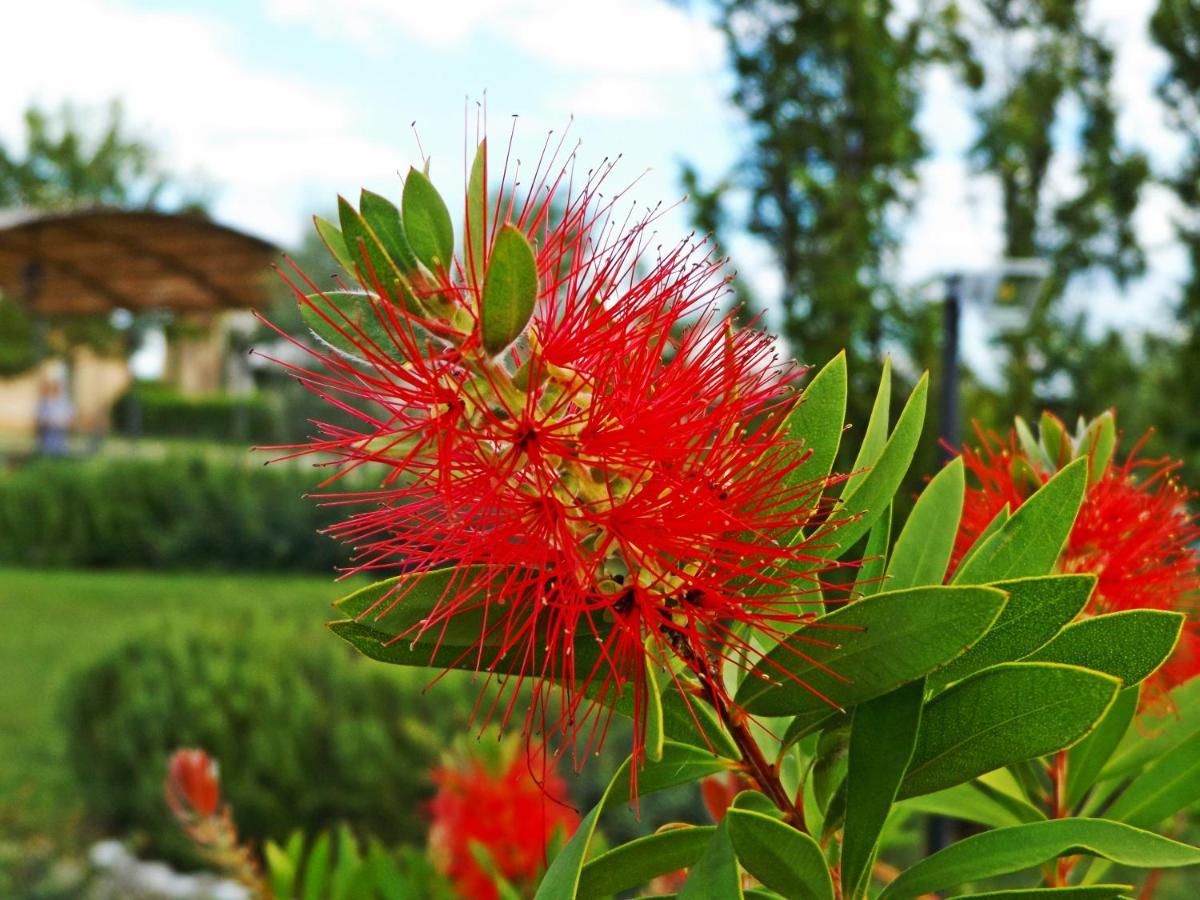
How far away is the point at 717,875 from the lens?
2.12 ft

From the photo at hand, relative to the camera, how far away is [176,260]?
53.8 ft

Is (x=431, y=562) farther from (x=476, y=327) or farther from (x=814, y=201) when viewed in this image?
(x=814, y=201)

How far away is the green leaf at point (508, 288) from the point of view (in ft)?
1.87

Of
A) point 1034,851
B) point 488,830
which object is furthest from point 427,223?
point 488,830

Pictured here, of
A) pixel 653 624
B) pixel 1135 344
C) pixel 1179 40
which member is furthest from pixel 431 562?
pixel 1135 344

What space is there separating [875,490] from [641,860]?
10.9 inches

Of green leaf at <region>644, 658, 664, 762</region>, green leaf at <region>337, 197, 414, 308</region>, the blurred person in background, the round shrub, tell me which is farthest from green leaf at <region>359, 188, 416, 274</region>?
the blurred person in background

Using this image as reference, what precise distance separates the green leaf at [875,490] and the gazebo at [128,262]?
13871 mm

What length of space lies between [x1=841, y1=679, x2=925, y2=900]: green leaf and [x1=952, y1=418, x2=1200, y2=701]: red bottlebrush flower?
0.92 ft

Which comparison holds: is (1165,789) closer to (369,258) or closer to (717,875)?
(717,875)

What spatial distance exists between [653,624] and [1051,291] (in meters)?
17.5

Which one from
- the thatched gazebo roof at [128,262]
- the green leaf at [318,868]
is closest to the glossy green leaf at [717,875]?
the green leaf at [318,868]

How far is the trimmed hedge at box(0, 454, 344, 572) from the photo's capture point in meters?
12.7

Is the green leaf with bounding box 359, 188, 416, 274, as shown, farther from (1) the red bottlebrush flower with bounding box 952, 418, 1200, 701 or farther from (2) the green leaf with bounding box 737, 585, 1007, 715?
(1) the red bottlebrush flower with bounding box 952, 418, 1200, 701
